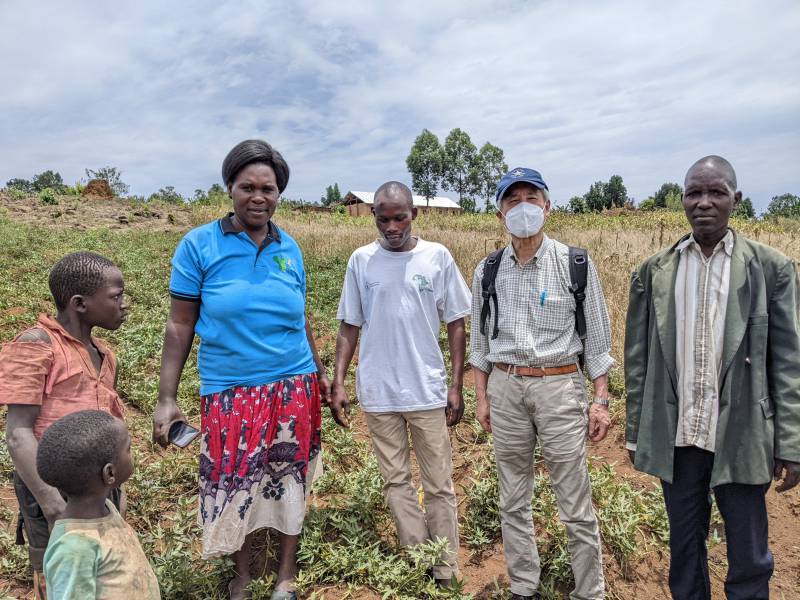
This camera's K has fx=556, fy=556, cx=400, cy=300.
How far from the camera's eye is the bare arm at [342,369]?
260cm

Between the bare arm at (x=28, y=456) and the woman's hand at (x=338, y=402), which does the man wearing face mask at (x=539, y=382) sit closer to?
the woman's hand at (x=338, y=402)

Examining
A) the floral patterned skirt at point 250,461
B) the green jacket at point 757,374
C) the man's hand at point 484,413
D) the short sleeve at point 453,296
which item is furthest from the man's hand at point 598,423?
the floral patterned skirt at point 250,461

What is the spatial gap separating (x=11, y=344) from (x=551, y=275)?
194cm

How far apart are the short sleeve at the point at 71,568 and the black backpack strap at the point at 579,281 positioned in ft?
5.96

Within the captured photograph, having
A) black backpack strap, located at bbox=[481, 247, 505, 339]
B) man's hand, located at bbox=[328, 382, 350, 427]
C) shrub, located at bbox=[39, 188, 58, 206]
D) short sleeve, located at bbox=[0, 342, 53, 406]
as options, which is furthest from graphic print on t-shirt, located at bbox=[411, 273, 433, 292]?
shrub, located at bbox=[39, 188, 58, 206]

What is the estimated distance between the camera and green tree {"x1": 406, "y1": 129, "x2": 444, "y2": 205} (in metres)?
41.4

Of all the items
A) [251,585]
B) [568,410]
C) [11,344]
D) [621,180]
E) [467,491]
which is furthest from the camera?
[621,180]

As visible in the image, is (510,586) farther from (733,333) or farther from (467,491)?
(733,333)

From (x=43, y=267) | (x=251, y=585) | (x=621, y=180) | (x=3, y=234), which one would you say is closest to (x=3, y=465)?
(x=251, y=585)

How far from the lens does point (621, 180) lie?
46188mm

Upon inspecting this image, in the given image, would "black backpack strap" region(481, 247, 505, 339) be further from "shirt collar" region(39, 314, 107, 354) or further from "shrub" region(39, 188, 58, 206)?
"shrub" region(39, 188, 58, 206)

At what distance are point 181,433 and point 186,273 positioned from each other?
2.08 feet

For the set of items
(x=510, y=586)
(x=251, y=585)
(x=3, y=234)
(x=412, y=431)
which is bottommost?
(x=510, y=586)

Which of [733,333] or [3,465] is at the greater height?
[733,333]
